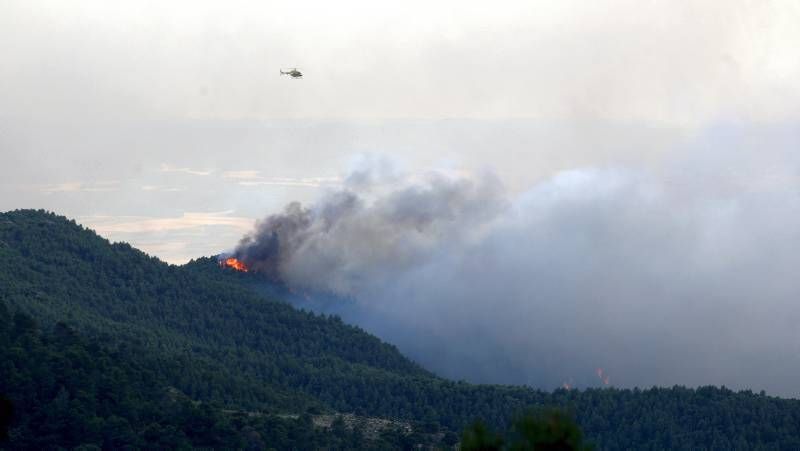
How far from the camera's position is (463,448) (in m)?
101

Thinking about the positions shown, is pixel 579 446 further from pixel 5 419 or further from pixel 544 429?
pixel 5 419

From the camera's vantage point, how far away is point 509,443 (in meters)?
101

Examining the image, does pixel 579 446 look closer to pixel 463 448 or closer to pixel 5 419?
pixel 463 448

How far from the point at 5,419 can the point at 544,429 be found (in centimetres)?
5208

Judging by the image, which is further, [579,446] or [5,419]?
[5,419]

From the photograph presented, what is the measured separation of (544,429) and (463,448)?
5.79 metres

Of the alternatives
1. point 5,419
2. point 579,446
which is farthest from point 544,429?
point 5,419

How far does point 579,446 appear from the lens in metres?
96.1

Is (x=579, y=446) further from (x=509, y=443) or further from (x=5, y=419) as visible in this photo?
(x=5, y=419)

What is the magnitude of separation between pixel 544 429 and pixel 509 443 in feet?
14.4

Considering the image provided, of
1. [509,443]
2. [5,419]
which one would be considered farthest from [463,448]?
[5,419]

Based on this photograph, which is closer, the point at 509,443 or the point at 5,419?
the point at 509,443

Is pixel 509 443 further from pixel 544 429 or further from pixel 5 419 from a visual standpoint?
pixel 5 419

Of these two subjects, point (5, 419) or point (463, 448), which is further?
point (5, 419)
